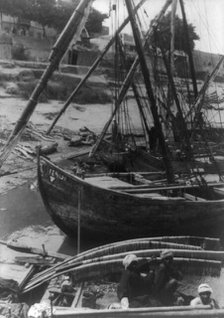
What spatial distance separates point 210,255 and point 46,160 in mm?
4765

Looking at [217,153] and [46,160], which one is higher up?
[46,160]

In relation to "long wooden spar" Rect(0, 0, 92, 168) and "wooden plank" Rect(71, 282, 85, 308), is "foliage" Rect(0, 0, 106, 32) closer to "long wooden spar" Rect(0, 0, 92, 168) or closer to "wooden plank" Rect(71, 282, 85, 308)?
"long wooden spar" Rect(0, 0, 92, 168)

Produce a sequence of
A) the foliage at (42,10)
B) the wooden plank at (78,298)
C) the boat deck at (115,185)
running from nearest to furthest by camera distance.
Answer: the wooden plank at (78,298) → the boat deck at (115,185) → the foliage at (42,10)

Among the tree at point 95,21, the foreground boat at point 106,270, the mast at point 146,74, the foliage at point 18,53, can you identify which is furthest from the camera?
the tree at point 95,21

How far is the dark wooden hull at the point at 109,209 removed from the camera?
10.3m

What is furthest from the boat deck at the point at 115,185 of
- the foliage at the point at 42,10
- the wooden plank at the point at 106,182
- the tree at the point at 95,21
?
the tree at the point at 95,21

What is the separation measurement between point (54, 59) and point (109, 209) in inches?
162

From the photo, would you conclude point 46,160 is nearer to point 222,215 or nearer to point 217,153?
point 222,215

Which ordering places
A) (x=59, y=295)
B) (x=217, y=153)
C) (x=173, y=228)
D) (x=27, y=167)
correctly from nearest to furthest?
(x=59, y=295) → (x=173, y=228) → (x=27, y=167) → (x=217, y=153)

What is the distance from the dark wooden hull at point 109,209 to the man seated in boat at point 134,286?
2.74m

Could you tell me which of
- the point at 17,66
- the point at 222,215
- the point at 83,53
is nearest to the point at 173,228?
the point at 222,215

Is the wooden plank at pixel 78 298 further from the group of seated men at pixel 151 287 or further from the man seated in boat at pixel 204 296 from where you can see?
the man seated in boat at pixel 204 296

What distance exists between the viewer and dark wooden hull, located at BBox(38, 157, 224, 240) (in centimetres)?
1028

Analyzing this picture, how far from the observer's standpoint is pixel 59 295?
771cm
